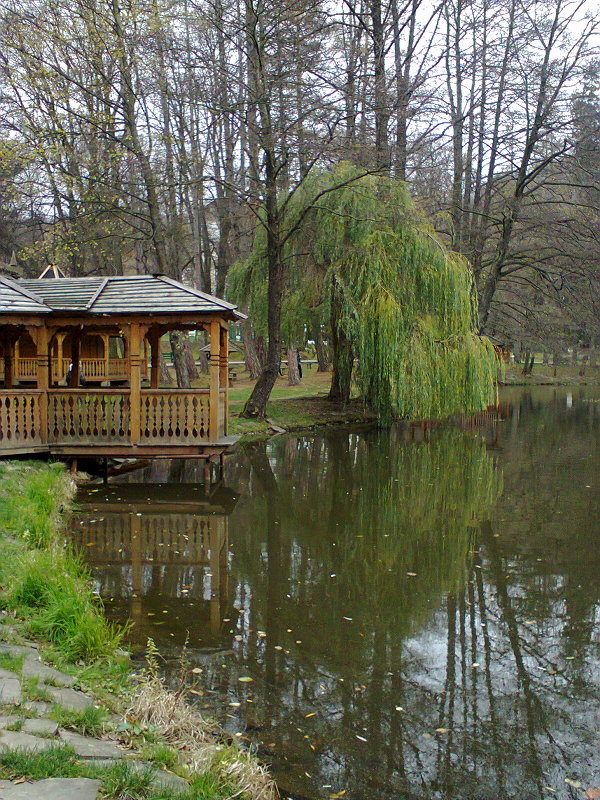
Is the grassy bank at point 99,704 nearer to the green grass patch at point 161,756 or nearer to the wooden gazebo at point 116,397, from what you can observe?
the green grass patch at point 161,756

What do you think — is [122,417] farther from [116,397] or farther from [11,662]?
[11,662]

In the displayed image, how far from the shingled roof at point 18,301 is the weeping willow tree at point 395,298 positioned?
8.21 meters

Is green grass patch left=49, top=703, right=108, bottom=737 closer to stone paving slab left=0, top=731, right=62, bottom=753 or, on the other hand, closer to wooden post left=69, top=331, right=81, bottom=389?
stone paving slab left=0, top=731, right=62, bottom=753

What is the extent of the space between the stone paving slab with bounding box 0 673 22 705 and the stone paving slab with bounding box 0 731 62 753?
1.29ft

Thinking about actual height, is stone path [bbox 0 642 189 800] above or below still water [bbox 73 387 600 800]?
above

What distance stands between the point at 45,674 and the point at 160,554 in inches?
155

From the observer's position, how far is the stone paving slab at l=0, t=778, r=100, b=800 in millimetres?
3039

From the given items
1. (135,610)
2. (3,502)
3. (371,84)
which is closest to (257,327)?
(371,84)

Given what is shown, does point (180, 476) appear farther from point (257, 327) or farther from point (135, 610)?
point (257, 327)

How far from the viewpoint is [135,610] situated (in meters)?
6.68

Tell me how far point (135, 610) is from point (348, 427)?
15.9m

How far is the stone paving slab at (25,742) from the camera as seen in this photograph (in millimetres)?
3443

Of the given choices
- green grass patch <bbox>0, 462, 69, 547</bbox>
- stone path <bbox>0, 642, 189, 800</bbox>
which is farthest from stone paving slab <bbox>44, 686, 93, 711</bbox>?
green grass patch <bbox>0, 462, 69, 547</bbox>

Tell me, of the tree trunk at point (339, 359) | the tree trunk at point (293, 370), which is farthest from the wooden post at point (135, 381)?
the tree trunk at point (293, 370)
